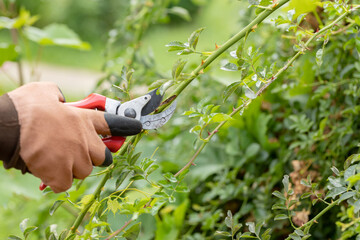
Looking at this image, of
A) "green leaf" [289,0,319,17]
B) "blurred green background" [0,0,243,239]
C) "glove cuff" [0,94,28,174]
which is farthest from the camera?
"blurred green background" [0,0,243,239]

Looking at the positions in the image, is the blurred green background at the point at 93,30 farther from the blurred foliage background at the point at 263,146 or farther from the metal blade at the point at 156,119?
the metal blade at the point at 156,119

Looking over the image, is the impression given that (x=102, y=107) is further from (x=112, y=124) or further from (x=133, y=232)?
(x=133, y=232)

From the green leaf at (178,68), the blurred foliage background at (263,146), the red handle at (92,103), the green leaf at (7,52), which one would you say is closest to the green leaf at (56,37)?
the blurred foliage background at (263,146)

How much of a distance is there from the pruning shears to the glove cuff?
0.12m

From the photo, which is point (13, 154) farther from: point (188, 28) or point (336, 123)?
point (188, 28)

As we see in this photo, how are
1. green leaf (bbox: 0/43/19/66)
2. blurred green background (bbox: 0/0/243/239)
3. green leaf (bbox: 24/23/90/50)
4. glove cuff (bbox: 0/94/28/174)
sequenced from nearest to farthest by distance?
glove cuff (bbox: 0/94/28/174)
green leaf (bbox: 0/43/19/66)
green leaf (bbox: 24/23/90/50)
blurred green background (bbox: 0/0/243/239)

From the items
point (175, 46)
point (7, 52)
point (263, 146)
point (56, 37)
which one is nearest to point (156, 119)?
point (175, 46)

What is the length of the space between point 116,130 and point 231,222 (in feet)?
0.92

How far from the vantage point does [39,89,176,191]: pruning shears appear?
2.98 ft

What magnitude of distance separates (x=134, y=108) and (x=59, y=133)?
0.17 meters

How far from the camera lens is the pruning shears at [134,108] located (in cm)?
91

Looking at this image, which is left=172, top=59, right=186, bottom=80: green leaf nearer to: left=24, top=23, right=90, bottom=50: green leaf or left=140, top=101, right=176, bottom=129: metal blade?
left=140, top=101, right=176, bottom=129: metal blade

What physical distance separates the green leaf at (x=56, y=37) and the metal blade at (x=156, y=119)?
3.92ft

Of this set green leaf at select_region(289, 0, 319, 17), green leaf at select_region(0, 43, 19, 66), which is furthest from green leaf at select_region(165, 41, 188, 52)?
green leaf at select_region(0, 43, 19, 66)
